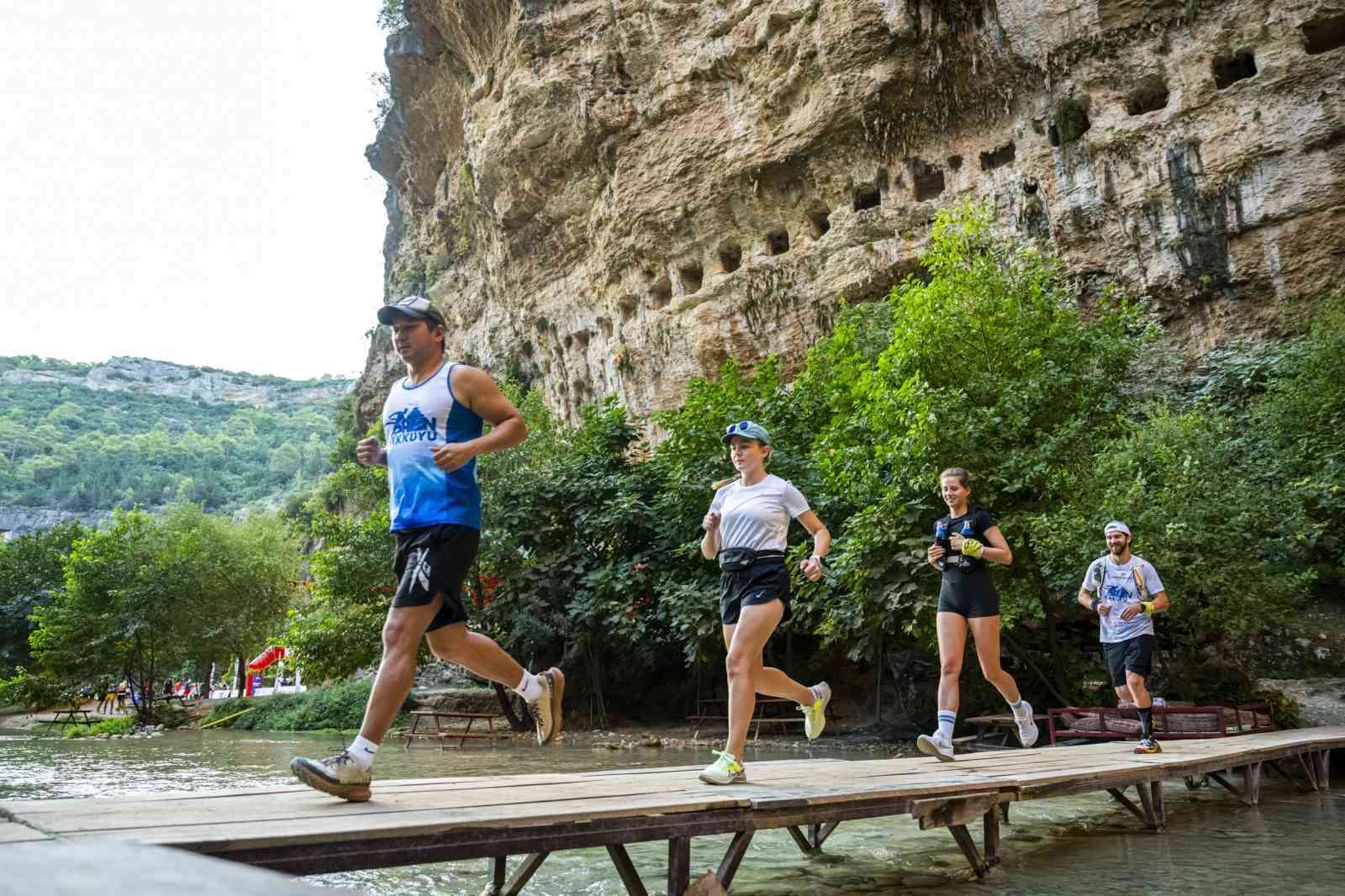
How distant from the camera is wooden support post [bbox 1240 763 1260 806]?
26.1ft

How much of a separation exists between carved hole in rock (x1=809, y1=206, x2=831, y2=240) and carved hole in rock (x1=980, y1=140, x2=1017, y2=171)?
4429 mm

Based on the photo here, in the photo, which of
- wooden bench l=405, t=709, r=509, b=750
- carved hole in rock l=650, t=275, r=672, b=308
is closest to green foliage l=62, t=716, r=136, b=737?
wooden bench l=405, t=709, r=509, b=750

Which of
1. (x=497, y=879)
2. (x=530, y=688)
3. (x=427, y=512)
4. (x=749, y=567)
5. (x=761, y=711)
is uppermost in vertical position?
(x=427, y=512)

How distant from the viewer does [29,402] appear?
156500 millimetres

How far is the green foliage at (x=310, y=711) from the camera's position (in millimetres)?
27969

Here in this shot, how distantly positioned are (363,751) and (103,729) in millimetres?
31181

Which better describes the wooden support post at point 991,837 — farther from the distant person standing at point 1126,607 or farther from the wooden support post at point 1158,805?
the distant person standing at point 1126,607

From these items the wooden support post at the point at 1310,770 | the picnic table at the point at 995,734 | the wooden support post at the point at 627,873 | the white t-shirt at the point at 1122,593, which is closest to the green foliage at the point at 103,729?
the picnic table at the point at 995,734

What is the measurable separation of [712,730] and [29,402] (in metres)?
175

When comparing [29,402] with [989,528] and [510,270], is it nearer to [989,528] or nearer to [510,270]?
[510,270]

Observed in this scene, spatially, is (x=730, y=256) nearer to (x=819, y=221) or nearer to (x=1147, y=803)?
(x=819, y=221)

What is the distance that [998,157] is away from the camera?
24.9 m

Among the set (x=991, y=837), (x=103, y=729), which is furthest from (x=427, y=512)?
(x=103, y=729)

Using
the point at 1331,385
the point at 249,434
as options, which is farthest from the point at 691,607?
the point at 249,434
